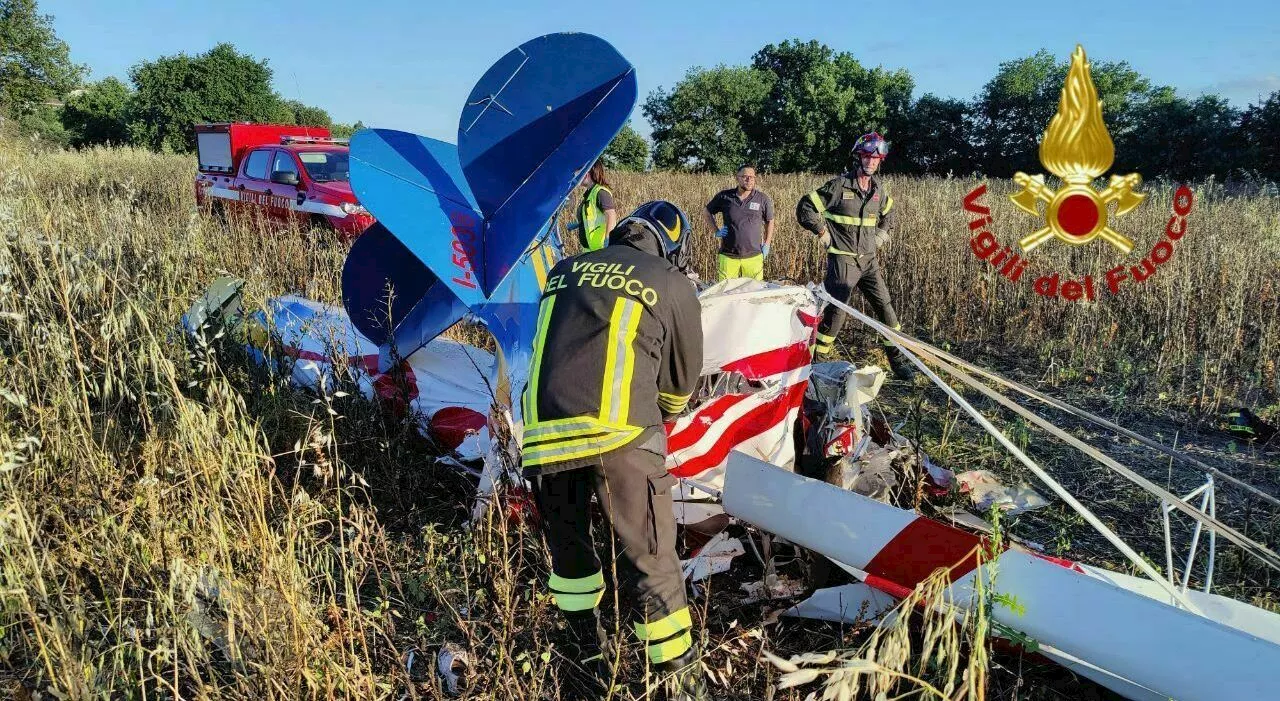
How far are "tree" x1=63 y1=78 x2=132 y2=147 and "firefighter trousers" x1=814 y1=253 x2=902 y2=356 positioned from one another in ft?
117

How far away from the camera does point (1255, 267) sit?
21.2ft

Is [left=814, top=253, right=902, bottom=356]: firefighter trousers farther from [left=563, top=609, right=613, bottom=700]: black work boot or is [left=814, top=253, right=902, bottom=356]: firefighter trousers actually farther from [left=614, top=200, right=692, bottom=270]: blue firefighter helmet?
[left=563, top=609, right=613, bottom=700]: black work boot

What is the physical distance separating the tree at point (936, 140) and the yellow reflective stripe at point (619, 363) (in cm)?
2714

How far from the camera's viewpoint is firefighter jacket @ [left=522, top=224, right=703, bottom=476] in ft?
7.38

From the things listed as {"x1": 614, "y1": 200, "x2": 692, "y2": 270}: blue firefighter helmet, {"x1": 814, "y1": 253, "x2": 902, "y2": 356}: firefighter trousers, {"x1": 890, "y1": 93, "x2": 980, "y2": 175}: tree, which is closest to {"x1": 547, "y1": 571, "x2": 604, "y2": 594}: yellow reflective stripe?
{"x1": 614, "y1": 200, "x2": 692, "y2": 270}: blue firefighter helmet

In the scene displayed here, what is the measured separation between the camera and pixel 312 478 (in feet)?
11.0

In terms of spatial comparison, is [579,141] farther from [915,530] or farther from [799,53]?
[799,53]

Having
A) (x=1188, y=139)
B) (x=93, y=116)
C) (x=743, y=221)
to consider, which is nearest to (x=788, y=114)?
(x=1188, y=139)

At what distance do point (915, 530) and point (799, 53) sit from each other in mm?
Result: 45602

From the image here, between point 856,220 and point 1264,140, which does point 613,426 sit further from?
point 1264,140

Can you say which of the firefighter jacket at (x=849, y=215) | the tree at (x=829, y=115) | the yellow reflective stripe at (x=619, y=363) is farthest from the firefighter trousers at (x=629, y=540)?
the tree at (x=829, y=115)

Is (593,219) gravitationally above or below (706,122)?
below

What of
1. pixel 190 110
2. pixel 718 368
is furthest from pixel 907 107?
pixel 718 368

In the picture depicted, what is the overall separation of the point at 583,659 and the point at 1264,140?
24189 mm
